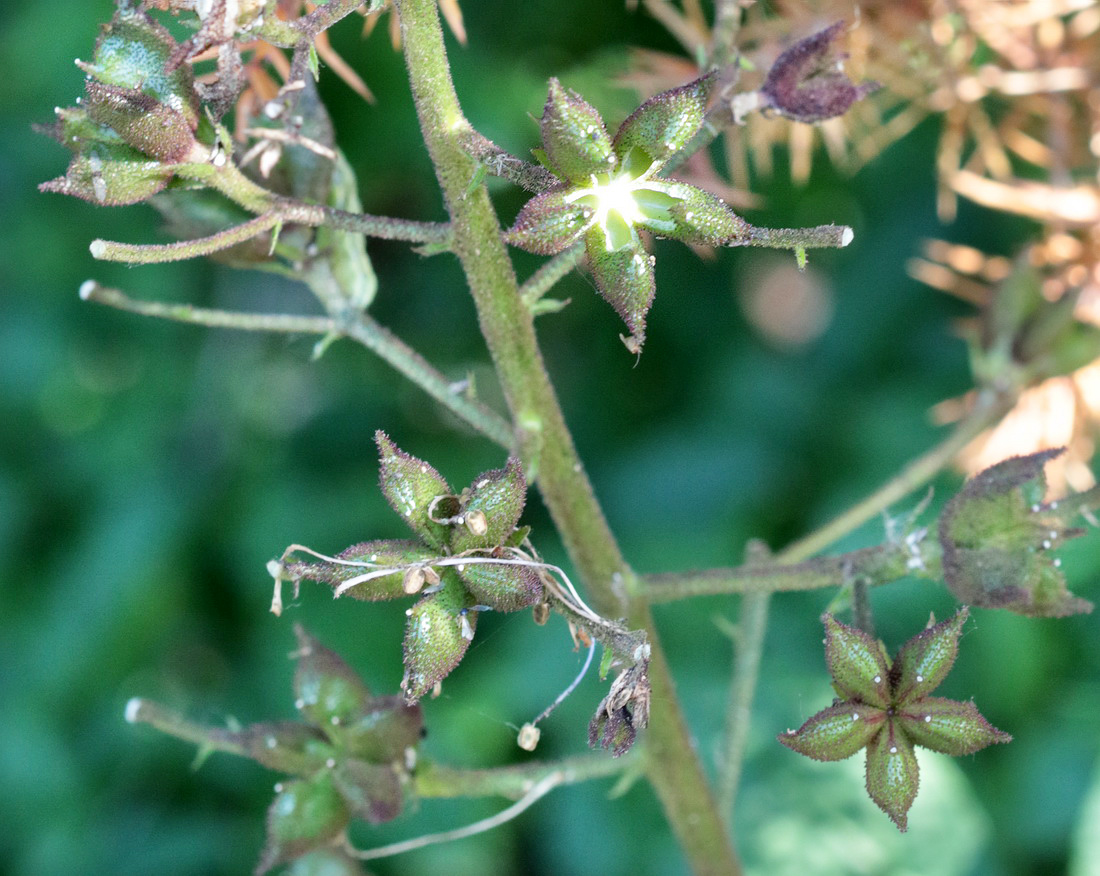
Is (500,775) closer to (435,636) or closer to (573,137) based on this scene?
(435,636)

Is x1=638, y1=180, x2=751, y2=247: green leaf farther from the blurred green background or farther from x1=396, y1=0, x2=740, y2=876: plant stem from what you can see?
the blurred green background

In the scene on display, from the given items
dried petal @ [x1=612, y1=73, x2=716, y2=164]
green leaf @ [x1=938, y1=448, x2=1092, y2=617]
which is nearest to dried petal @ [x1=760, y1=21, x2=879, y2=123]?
dried petal @ [x1=612, y1=73, x2=716, y2=164]

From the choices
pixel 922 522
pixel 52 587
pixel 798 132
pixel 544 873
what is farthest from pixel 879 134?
pixel 52 587

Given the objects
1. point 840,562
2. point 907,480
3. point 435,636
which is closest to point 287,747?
point 435,636

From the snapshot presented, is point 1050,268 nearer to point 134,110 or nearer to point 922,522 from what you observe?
point 922,522

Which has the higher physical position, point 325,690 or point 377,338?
point 377,338

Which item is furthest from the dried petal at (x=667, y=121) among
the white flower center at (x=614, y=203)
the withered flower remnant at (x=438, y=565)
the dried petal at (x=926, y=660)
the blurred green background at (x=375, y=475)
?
the blurred green background at (x=375, y=475)
